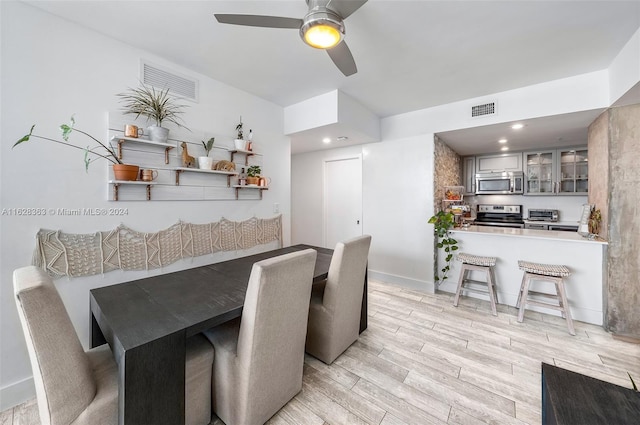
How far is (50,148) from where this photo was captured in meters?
1.76

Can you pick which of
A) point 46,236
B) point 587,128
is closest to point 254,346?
point 46,236

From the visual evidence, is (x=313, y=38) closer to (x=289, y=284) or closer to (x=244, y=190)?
(x=289, y=284)

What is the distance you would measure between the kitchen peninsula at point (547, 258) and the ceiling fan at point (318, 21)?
291cm

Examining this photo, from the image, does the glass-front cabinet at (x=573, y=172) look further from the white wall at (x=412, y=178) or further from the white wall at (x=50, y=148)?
the white wall at (x=50, y=148)

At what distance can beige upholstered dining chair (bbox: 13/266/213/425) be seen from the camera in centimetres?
95

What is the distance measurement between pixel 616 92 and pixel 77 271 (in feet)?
15.5

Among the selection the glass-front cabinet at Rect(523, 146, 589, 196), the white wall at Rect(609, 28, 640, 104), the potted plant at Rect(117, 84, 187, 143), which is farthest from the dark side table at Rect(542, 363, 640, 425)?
the glass-front cabinet at Rect(523, 146, 589, 196)

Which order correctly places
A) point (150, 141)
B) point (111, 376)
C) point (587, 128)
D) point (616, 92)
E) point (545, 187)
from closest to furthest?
point (111, 376) < point (150, 141) < point (616, 92) < point (587, 128) < point (545, 187)

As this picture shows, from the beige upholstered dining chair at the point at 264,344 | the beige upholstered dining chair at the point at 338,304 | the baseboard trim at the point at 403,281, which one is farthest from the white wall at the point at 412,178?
the beige upholstered dining chair at the point at 264,344

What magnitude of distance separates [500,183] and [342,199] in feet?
9.91

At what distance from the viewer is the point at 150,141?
6.91ft

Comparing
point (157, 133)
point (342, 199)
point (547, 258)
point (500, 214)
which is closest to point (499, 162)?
point (500, 214)

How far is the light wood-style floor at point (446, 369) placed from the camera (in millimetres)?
1567

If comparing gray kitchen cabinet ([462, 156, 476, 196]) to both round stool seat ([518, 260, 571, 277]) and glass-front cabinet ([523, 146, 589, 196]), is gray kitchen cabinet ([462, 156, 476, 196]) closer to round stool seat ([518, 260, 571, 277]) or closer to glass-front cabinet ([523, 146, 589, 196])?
glass-front cabinet ([523, 146, 589, 196])
